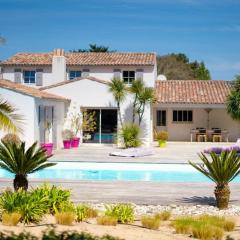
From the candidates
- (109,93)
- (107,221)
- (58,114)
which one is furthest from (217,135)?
(107,221)

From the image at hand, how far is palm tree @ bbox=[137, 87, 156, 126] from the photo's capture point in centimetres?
3184

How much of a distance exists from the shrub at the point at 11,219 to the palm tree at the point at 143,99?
73.5ft

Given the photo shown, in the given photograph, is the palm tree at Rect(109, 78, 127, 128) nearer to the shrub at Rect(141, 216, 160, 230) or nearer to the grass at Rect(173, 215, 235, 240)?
the grass at Rect(173, 215, 235, 240)

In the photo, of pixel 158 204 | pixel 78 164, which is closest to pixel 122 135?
pixel 78 164

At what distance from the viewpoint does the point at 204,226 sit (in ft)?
33.0

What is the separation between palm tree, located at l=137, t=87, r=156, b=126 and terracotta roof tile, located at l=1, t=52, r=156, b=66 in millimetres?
7120

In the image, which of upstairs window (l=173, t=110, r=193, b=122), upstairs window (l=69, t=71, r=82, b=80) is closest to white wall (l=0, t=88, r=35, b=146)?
upstairs window (l=69, t=71, r=82, b=80)

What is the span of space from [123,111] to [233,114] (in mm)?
8599

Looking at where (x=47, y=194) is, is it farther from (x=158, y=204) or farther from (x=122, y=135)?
(x=122, y=135)

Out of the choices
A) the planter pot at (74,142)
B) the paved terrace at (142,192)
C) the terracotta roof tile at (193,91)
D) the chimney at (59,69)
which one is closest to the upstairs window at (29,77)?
the chimney at (59,69)

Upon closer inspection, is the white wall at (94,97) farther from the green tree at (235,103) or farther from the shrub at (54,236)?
the shrub at (54,236)

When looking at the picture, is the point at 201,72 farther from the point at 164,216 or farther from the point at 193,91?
the point at 164,216

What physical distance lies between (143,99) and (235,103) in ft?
25.8

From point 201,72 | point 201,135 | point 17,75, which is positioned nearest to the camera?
point 201,135
